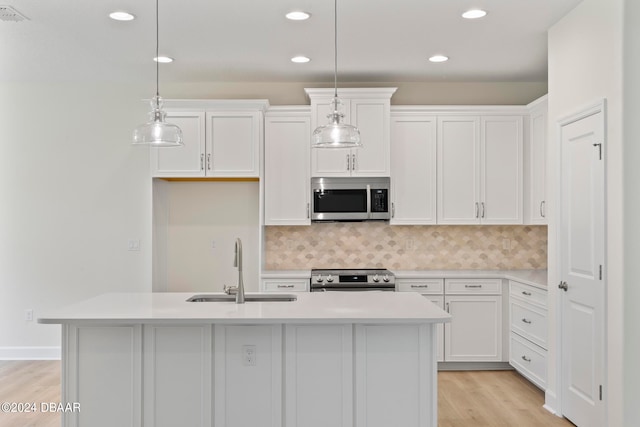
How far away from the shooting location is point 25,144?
540cm

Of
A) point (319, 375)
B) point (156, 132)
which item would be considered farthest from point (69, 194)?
point (319, 375)

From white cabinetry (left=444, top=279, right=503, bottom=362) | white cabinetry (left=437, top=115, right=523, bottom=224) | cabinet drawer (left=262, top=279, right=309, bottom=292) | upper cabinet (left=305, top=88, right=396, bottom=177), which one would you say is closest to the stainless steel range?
cabinet drawer (left=262, top=279, right=309, bottom=292)

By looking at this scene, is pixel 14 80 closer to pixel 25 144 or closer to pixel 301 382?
pixel 25 144

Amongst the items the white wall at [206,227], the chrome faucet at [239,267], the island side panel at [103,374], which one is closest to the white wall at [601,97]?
the chrome faucet at [239,267]

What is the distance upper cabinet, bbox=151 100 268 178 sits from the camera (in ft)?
16.4

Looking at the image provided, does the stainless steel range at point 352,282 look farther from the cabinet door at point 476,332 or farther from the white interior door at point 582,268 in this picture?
the white interior door at point 582,268

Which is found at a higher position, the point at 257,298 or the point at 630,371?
the point at 630,371

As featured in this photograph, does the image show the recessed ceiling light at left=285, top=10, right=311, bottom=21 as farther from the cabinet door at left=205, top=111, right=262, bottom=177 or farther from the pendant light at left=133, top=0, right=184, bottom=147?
the cabinet door at left=205, top=111, right=262, bottom=177

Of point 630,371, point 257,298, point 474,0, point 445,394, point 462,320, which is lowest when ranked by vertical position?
point 445,394

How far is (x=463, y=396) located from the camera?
4191mm

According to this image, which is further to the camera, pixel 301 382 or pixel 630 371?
pixel 301 382

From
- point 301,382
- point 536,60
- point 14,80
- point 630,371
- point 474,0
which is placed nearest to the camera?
point 630,371

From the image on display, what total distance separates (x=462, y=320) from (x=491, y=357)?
429mm

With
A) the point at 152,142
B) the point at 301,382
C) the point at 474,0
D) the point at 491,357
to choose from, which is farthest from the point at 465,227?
the point at 152,142
